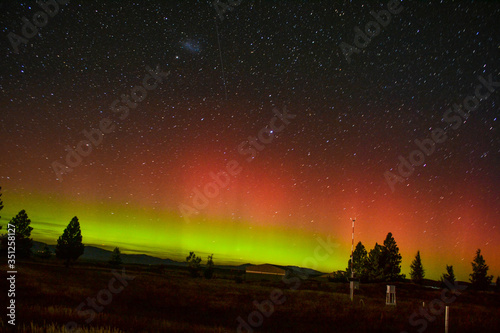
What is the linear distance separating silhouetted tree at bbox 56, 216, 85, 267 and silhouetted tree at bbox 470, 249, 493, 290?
2615 inches

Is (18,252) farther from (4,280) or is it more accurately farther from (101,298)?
(101,298)

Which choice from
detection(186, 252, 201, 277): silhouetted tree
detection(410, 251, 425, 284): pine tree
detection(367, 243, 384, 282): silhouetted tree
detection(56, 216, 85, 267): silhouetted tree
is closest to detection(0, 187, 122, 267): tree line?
detection(56, 216, 85, 267): silhouetted tree

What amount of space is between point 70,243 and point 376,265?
44759 millimetres

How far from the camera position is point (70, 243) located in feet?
170

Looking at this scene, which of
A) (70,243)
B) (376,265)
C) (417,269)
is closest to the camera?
(70,243)

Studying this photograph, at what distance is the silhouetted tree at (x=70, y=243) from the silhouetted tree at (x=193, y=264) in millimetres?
16263

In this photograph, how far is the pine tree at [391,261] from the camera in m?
56.2

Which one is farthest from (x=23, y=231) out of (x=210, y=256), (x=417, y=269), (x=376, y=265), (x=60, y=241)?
(x=417, y=269)

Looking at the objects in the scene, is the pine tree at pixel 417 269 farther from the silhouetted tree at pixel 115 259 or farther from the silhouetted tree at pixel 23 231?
the silhouetted tree at pixel 23 231

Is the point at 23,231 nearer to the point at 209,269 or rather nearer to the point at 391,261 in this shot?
the point at 209,269

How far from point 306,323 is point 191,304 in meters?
6.61

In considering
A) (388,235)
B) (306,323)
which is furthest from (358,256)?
(306,323)

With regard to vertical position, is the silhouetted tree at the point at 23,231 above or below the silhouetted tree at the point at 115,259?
above

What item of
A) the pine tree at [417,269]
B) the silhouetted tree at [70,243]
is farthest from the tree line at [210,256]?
the pine tree at [417,269]
